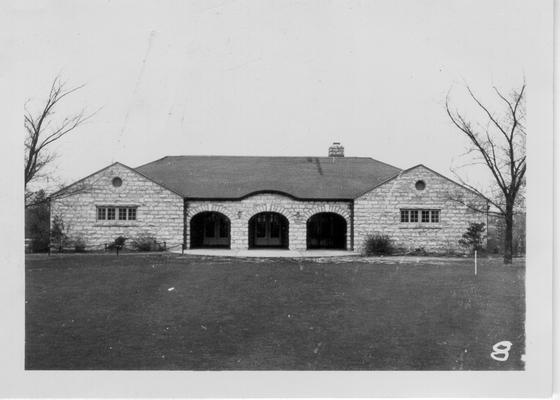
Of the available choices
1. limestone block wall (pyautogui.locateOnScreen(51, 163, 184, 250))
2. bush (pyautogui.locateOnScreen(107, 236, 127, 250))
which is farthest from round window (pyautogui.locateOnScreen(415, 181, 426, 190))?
bush (pyautogui.locateOnScreen(107, 236, 127, 250))

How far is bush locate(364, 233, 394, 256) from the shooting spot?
15562 mm

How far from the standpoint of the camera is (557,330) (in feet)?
24.3

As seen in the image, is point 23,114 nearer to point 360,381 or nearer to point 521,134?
point 360,381

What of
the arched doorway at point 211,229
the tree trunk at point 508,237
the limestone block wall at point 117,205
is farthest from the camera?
the arched doorway at point 211,229

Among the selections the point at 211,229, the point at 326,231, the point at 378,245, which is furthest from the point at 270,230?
the point at 378,245

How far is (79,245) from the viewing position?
13648 millimetres

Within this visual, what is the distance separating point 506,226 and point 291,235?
884 centimetres

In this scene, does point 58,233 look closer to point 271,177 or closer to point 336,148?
point 271,177

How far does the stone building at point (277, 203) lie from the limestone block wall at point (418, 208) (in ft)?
0.11

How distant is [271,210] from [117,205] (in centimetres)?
645

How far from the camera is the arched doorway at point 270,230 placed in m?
20.3

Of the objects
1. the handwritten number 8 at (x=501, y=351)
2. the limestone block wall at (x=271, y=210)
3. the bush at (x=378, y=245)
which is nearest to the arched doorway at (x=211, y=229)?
the limestone block wall at (x=271, y=210)

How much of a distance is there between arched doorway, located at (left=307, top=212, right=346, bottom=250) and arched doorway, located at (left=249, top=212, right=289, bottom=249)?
3.81 feet

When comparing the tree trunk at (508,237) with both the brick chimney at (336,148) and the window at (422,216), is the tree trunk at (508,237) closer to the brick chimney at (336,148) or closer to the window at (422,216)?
the brick chimney at (336,148)
